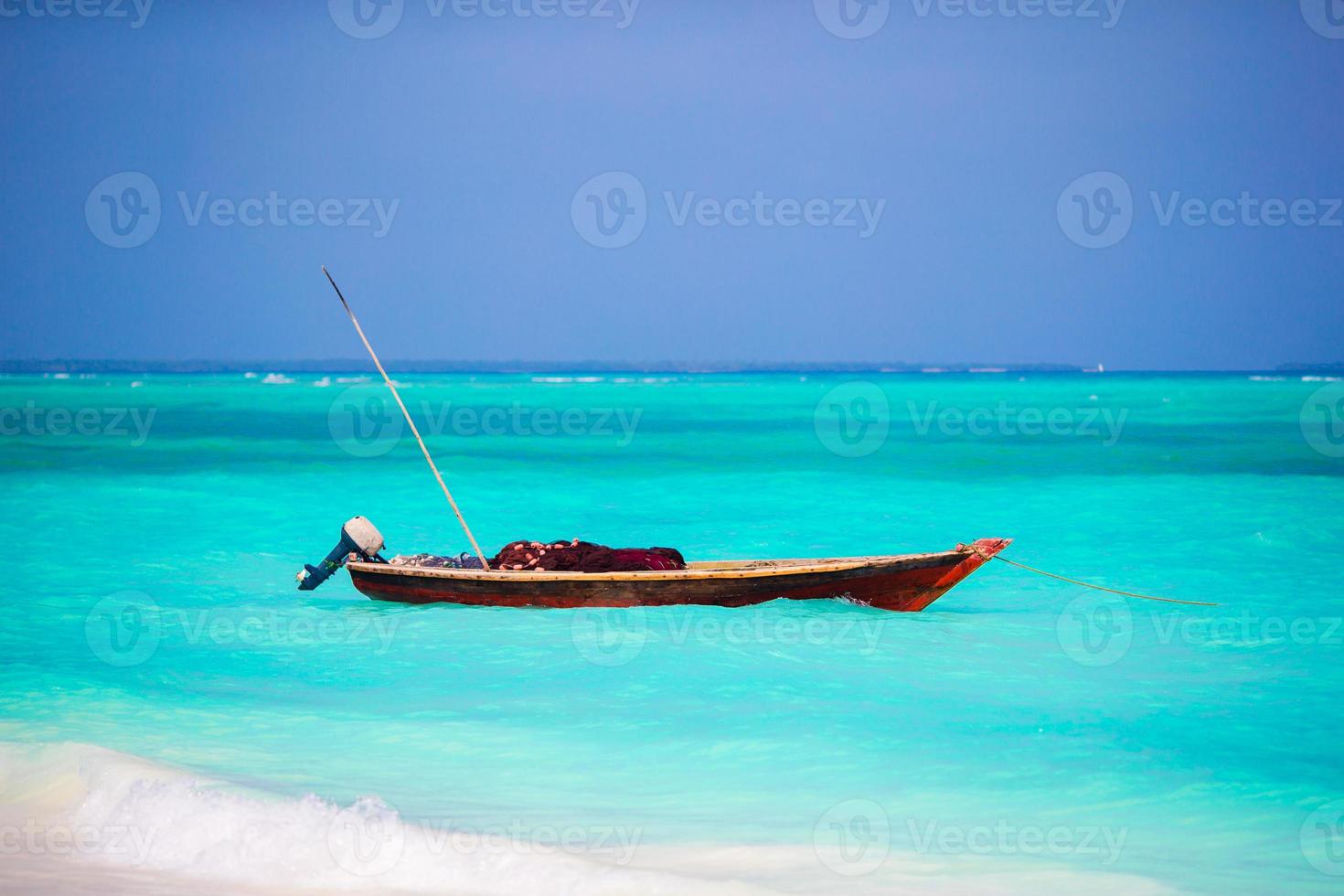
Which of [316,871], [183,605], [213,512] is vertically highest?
[213,512]

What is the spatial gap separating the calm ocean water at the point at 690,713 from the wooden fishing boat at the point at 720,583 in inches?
13.2

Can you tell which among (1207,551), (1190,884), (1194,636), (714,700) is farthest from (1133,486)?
(1190,884)

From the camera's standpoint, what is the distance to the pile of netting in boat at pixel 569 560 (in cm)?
1159

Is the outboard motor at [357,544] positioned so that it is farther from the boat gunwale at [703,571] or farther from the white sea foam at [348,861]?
the white sea foam at [348,861]

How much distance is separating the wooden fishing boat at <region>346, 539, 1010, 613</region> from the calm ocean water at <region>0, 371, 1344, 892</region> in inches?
13.2

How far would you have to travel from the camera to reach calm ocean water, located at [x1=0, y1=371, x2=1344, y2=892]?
6.56 metres

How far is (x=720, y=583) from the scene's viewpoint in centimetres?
1138

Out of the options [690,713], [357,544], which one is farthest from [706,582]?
[357,544]

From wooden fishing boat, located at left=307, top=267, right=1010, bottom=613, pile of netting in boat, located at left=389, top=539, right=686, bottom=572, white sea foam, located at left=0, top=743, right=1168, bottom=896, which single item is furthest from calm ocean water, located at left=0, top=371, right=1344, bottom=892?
pile of netting in boat, located at left=389, top=539, right=686, bottom=572

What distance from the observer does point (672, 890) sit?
6016 millimetres

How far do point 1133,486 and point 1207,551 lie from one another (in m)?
8.14

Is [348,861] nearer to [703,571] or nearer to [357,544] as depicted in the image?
[703,571]

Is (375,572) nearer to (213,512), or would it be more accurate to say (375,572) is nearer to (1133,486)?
(213,512)

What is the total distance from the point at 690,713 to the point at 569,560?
2754mm
